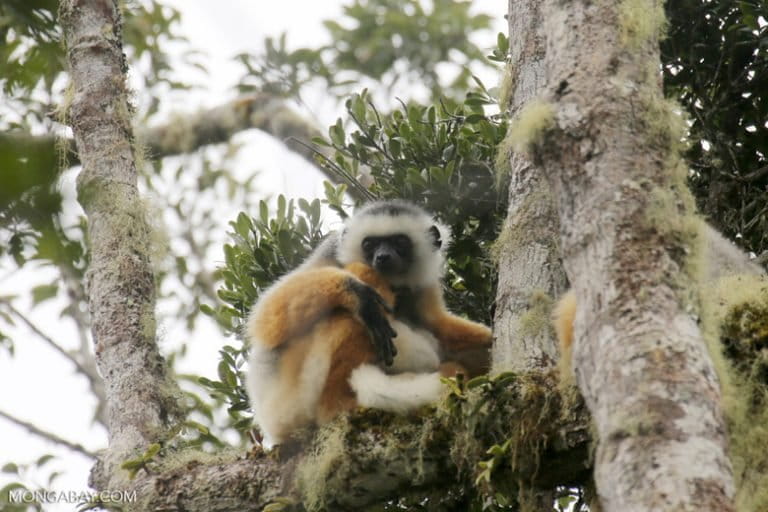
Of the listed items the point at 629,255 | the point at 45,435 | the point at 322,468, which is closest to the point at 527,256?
the point at 322,468

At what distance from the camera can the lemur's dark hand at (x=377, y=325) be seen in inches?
213

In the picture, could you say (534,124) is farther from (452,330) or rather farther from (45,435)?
(45,435)

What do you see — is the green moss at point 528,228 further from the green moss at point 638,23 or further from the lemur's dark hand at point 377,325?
the green moss at point 638,23

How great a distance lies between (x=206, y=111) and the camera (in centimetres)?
997

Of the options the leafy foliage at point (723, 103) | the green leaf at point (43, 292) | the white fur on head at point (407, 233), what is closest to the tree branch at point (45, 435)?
the green leaf at point (43, 292)

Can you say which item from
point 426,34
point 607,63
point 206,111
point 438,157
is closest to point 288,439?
point 438,157

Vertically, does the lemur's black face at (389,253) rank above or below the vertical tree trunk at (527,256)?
above

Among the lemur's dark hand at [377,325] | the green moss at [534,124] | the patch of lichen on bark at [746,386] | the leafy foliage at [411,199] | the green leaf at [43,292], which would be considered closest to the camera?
the green moss at [534,124]

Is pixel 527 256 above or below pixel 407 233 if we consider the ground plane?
below

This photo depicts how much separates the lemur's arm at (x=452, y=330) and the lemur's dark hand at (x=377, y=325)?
0.72 m

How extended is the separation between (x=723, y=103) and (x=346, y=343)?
295 cm

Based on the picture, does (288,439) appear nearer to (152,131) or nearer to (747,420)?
(747,420)

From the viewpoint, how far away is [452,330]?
6160mm

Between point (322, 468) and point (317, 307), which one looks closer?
point (322, 468)
